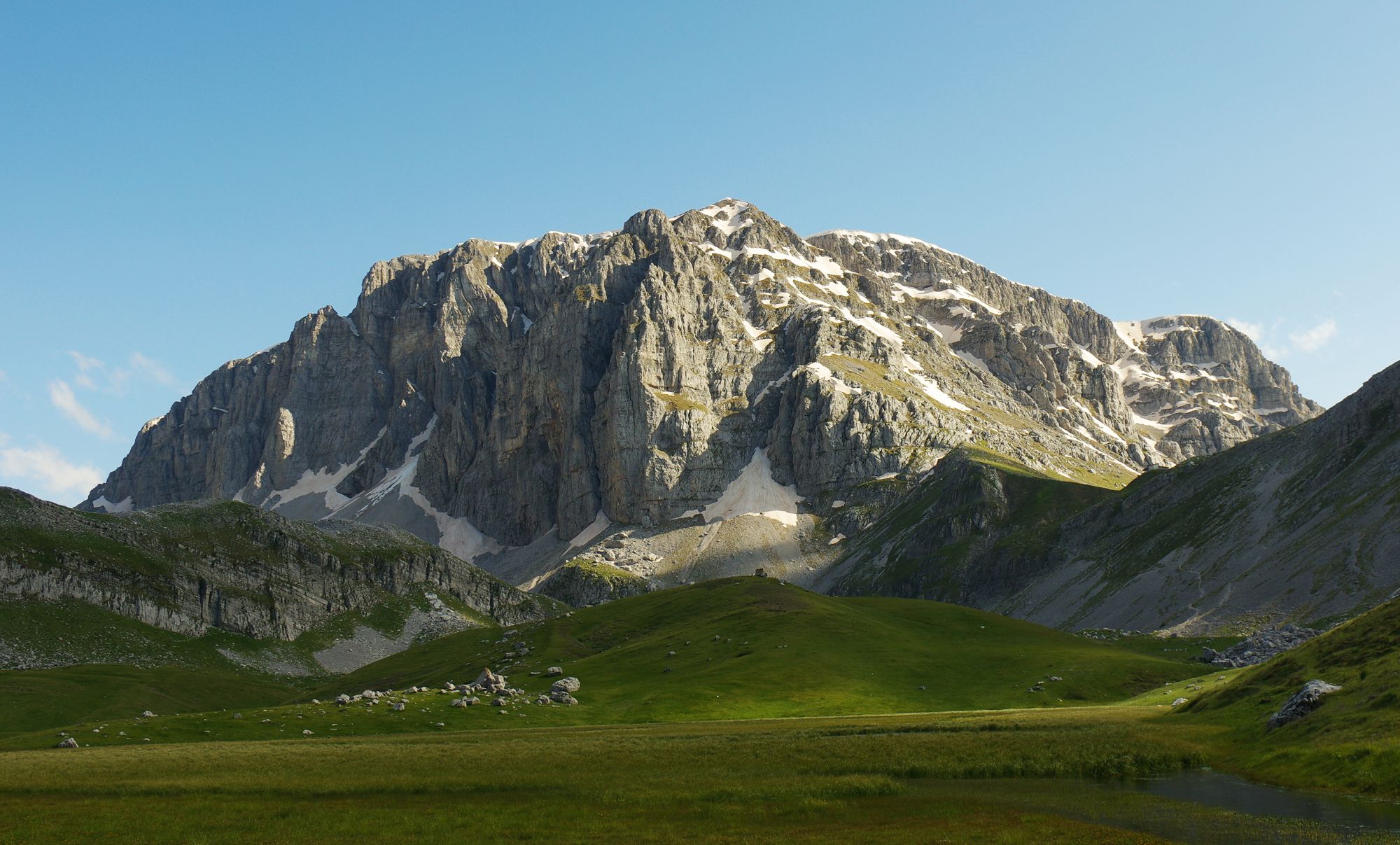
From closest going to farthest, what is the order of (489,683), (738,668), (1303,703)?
(1303,703)
(489,683)
(738,668)

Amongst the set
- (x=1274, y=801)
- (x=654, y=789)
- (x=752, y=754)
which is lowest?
(x=752, y=754)

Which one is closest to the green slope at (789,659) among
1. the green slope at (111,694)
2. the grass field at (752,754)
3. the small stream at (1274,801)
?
the grass field at (752,754)

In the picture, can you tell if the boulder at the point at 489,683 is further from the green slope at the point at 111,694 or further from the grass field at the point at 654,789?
the grass field at the point at 654,789

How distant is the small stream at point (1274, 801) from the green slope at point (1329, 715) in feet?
4.71

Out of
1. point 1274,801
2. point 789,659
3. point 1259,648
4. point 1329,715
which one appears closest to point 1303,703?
point 1329,715

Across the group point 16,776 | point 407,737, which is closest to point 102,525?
point 407,737

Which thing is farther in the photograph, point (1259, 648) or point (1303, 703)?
point (1259, 648)

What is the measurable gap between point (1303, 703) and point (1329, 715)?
300cm

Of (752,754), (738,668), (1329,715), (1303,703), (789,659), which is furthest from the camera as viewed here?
(789,659)

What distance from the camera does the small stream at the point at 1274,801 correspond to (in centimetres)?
3381

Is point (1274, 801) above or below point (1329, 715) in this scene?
below

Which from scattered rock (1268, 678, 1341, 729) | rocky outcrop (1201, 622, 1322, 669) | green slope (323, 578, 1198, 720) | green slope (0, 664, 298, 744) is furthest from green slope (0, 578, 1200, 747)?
scattered rock (1268, 678, 1341, 729)

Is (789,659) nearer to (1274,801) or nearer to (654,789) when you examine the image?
(654,789)

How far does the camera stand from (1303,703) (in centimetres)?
5088
